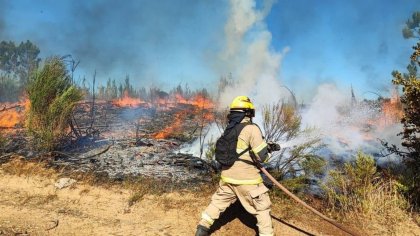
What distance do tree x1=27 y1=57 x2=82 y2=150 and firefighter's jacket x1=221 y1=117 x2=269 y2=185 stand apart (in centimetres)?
487

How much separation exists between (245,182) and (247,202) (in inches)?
11.6

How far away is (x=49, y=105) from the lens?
8.43 meters

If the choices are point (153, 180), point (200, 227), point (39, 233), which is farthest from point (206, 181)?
point (39, 233)

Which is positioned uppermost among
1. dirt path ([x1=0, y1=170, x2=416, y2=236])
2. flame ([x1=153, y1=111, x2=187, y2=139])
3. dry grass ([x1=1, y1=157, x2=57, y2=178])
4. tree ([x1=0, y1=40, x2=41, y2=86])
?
tree ([x1=0, y1=40, x2=41, y2=86])

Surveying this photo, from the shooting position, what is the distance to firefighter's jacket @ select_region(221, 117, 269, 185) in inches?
197

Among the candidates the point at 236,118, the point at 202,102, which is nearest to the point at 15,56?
the point at 202,102

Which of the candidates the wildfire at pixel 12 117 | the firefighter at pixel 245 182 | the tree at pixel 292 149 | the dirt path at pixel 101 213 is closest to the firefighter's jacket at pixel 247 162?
the firefighter at pixel 245 182

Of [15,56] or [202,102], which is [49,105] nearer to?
[202,102]

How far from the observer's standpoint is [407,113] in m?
6.65

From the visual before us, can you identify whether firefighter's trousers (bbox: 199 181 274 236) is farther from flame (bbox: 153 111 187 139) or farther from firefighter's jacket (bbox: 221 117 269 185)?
flame (bbox: 153 111 187 139)

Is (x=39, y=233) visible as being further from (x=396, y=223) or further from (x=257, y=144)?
(x=396, y=223)

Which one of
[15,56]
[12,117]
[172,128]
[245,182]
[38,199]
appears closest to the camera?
[245,182]

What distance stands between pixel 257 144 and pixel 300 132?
10.7ft

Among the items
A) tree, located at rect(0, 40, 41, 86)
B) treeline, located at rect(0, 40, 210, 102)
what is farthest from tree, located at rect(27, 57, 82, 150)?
tree, located at rect(0, 40, 41, 86)
